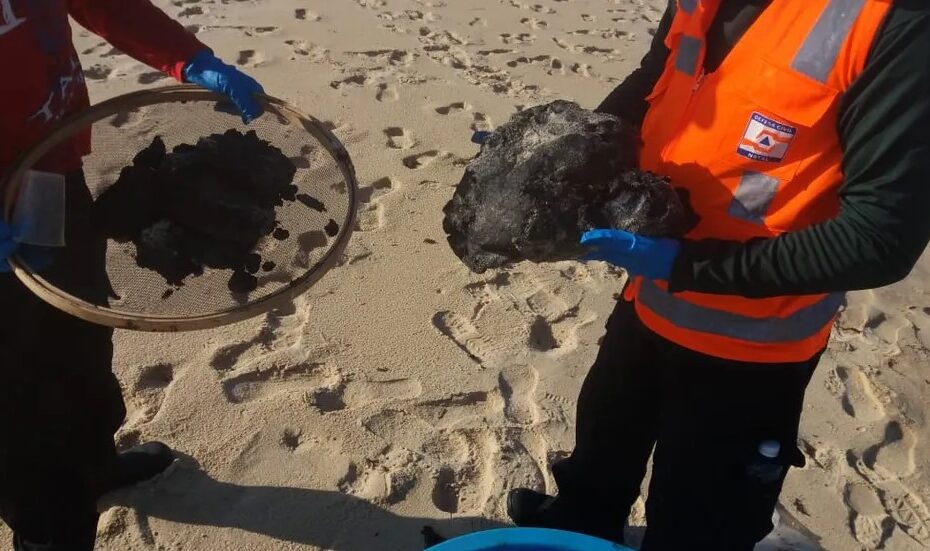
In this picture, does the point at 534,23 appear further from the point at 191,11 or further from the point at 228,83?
the point at 228,83

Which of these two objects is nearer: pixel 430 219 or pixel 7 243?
pixel 7 243

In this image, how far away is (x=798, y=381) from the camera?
1675 mm

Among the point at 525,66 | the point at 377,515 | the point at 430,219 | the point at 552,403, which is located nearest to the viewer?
A: the point at 377,515

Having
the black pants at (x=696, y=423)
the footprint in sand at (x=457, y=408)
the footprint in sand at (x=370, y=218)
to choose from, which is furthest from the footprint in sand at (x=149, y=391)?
the black pants at (x=696, y=423)

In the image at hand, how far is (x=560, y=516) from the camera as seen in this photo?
2.32 m

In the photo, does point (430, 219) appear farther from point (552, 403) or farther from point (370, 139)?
point (552, 403)

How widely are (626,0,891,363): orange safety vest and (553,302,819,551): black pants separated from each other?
0.20 ft

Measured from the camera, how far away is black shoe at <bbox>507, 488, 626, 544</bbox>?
2264 mm

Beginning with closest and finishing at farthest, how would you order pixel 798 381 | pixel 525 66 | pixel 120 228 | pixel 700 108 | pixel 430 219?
pixel 700 108
pixel 798 381
pixel 120 228
pixel 430 219
pixel 525 66

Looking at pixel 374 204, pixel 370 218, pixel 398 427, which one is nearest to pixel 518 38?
pixel 374 204

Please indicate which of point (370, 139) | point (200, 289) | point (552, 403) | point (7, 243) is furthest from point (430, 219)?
point (7, 243)

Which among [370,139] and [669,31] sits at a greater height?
[669,31]

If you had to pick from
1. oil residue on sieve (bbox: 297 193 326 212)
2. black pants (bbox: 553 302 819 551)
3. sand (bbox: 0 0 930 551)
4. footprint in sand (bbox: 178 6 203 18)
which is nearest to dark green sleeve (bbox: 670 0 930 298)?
black pants (bbox: 553 302 819 551)

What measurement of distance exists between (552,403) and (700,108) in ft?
4.91
